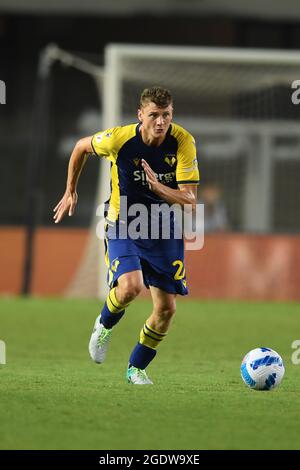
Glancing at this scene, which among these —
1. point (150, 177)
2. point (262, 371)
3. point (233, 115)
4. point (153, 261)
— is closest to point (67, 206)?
point (153, 261)

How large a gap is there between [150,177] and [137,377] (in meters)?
1.40

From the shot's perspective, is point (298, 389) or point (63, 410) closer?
point (63, 410)

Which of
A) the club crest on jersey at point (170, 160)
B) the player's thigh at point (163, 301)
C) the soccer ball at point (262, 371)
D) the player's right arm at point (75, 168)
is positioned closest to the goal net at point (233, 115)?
the player's right arm at point (75, 168)

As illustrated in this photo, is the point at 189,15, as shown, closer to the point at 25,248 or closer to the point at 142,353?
the point at 25,248

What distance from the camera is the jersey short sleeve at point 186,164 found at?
311 inches

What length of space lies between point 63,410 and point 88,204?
17.0 m

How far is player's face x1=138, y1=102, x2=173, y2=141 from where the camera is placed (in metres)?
7.69

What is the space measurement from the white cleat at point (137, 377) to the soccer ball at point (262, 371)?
0.71 metres

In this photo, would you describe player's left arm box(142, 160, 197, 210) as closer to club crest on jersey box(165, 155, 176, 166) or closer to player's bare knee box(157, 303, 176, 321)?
club crest on jersey box(165, 155, 176, 166)

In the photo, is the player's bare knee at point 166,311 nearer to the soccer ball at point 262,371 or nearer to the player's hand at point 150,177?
the soccer ball at point 262,371

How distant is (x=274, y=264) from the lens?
59.4 feet

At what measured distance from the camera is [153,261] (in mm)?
7961

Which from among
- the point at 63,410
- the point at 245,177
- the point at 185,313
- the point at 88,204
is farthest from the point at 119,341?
the point at 88,204

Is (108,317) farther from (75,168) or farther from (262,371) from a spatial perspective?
(262,371)
